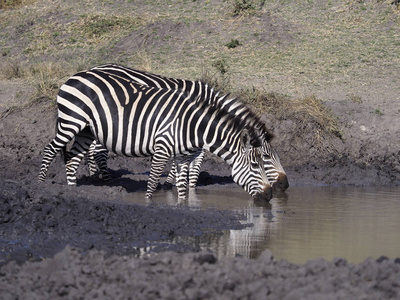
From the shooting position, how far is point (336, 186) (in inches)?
465

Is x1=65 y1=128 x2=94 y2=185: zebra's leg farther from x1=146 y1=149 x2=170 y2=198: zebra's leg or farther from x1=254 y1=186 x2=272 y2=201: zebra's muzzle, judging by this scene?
x1=254 y1=186 x2=272 y2=201: zebra's muzzle

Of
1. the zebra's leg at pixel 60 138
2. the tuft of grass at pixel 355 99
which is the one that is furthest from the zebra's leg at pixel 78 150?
the tuft of grass at pixel 355 99

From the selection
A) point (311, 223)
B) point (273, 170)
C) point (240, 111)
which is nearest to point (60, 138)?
point (240, 111)

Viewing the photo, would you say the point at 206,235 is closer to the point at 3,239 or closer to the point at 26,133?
the point at 3,239

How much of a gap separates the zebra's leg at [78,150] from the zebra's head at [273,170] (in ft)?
9.32

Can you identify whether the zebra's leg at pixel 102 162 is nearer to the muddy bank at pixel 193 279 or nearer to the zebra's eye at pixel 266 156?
the zebra's eye at pixel 266 156

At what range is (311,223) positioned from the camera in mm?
8102

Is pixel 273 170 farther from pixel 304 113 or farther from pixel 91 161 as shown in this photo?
pixel 91 161

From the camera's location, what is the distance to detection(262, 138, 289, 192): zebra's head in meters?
10.7

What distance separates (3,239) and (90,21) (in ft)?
58.0

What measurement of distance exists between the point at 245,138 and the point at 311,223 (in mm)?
1868

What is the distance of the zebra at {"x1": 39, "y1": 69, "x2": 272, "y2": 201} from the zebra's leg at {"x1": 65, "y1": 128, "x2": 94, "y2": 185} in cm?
29

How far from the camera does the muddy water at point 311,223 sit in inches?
260

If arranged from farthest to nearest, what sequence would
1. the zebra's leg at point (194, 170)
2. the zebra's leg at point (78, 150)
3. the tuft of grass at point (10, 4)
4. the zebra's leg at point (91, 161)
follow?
the tuft of grass at point (10, 4)
the zebra's leg at point (91, 161)
the zebra's leg at point (194, 170)
the zebra's leg at point (78, 150)
